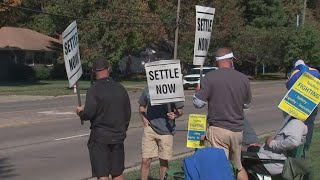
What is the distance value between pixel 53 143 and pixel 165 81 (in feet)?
21.5

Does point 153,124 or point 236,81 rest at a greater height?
point 236,81

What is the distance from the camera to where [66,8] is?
4538 cm

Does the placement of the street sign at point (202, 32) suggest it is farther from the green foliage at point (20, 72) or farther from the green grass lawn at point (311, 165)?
the green foliage at point (20, 72)

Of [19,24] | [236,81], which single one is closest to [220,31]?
[19,24]

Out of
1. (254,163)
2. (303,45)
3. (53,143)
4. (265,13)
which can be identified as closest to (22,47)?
(303,45)

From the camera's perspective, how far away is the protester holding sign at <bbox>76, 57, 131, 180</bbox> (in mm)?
6633

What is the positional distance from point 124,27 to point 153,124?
117 ft

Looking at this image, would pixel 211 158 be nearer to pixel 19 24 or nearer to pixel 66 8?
pixel 66 8

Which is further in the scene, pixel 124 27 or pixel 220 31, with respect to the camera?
pixel 220 31

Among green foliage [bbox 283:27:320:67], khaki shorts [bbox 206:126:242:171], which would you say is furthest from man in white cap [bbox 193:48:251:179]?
green foliage [bbox 283:27:320:67]

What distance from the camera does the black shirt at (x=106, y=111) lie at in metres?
6.62

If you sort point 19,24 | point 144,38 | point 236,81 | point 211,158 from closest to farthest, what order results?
point 211,158
point 236,81
point 144,38
point 19,24

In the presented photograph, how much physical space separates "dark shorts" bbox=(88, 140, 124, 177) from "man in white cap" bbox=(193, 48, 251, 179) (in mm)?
1112

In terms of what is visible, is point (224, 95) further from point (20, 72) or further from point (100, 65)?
point (20, 72)
